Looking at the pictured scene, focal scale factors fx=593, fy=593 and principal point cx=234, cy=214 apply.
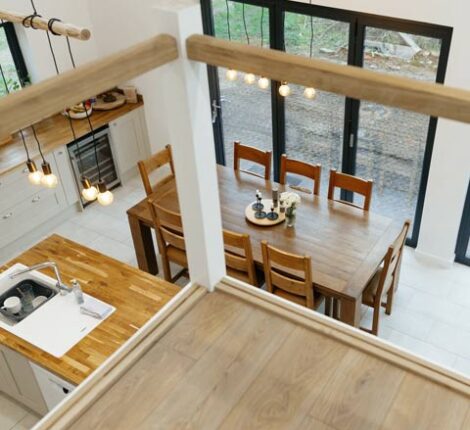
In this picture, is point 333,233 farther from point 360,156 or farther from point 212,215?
point 212,215

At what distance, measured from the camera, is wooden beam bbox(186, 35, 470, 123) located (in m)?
1.37

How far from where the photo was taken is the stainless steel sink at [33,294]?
13.2 ft

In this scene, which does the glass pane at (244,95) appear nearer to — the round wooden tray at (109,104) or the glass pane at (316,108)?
the glass pane at (316,108)

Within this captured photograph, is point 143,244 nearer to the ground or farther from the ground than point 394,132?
nearer to the ground

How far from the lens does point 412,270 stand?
5340mm

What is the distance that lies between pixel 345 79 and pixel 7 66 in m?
5.46

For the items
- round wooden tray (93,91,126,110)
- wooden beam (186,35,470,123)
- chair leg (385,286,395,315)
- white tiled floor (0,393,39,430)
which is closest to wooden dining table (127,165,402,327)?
chair leg (385,286,395,315)

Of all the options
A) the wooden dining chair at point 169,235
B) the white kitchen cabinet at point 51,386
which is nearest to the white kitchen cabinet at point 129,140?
the wooden dining chair at point 169,235

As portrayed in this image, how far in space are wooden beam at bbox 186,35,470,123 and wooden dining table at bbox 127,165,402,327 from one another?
2.45m

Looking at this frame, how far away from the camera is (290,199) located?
14.7 feet

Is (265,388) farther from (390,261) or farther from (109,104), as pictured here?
(109,104)

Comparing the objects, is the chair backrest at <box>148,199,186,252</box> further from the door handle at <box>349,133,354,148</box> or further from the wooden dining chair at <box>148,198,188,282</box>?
the door handle at <box>349,133,354,148</box>

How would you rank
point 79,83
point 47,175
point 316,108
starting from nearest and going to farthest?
point 79,83
point 47,175
point 316,108

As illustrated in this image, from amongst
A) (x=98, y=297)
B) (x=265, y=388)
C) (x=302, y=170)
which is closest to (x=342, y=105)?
(x=302, y=170)
